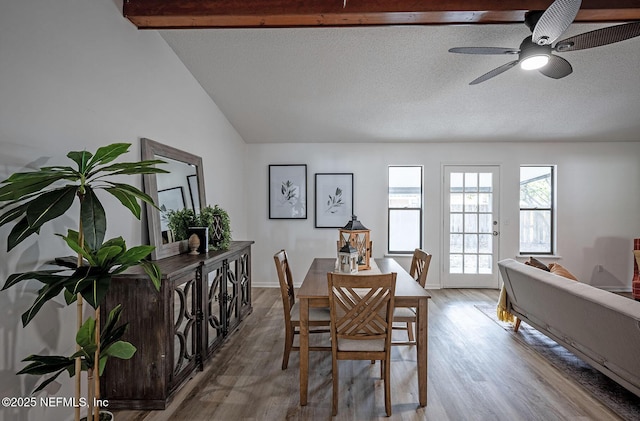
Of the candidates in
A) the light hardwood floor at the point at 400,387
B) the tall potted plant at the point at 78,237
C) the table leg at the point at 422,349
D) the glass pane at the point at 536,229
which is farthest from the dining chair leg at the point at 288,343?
the glass pane at the point at 536,229

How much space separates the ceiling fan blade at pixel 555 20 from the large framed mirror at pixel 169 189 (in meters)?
2.71

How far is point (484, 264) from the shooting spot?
5277 millimetres

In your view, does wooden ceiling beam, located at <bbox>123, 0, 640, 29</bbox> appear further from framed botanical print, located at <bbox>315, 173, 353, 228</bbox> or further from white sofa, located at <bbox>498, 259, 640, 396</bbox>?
framed botanical print, located at <bbox>315, 173, 353, 228</bbox>

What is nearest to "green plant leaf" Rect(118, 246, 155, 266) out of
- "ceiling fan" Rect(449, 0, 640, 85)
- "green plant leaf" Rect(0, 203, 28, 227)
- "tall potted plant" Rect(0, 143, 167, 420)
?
"tall potted plant" Rect(0, 143, 167, 420)

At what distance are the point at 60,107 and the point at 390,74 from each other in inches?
113

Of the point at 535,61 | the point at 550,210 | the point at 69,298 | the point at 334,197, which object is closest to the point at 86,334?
the point at 69,298

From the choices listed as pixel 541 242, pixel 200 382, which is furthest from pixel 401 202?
pixel 200 382

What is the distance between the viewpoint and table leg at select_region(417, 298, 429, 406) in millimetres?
2162

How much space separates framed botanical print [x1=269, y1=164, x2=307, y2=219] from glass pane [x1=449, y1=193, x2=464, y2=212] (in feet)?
7.47

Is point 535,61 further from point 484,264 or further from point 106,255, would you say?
point 484,264

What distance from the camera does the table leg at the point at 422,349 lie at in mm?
2162

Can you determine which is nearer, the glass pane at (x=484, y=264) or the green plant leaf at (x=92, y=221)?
the green plant leaf at (x=92, y=221)

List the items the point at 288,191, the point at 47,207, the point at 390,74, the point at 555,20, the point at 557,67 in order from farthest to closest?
1. the point at 288,191
2. the point at 390,74
3. the point at 557,67
4. the point at 555,20
5. the point at 47,207

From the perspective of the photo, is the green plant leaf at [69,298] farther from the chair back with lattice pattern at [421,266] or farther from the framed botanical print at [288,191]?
the framed botanical print at [288,191]
